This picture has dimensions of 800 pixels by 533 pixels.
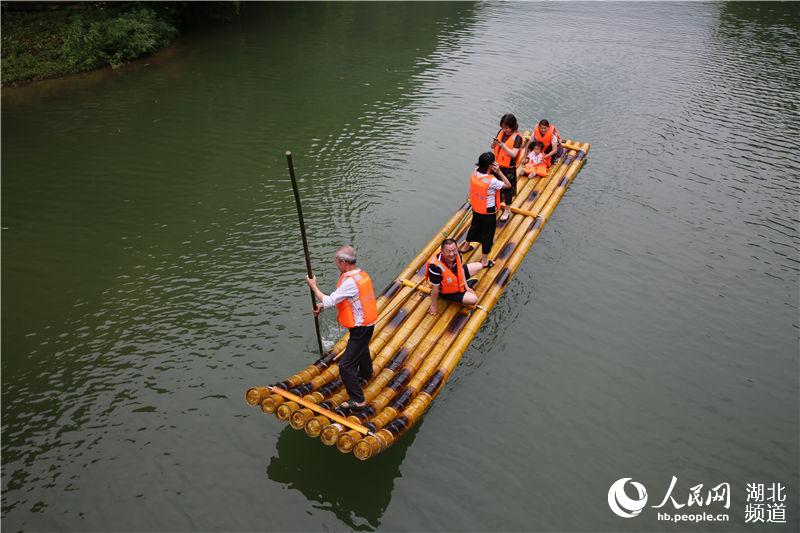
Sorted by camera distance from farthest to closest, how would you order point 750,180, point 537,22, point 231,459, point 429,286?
1. point 537,22
2. point 750,180
3. point 429,286
4. point 231,459

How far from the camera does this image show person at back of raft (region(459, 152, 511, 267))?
9656 millimetres

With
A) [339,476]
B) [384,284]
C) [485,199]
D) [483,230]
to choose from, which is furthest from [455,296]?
[339,476]

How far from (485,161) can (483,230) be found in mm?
1411

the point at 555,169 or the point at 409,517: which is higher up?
the point at 555,169

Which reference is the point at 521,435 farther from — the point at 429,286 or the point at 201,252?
the point at 201,252

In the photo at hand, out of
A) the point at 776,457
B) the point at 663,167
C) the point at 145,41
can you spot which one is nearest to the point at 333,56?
the point at 145,41

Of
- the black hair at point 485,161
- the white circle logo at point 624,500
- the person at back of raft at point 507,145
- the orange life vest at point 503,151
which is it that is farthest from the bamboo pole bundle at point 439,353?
the white circle logo at point 624,500

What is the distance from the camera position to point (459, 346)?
342 inches

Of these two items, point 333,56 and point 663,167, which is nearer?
point 663,167

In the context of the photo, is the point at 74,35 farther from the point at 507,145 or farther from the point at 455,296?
the point at 455,296

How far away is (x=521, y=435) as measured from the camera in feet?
27.2

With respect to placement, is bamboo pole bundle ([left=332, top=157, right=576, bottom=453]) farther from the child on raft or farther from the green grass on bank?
the green grass on bank

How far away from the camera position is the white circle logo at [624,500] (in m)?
7.28

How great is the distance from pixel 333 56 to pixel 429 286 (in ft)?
52.3
